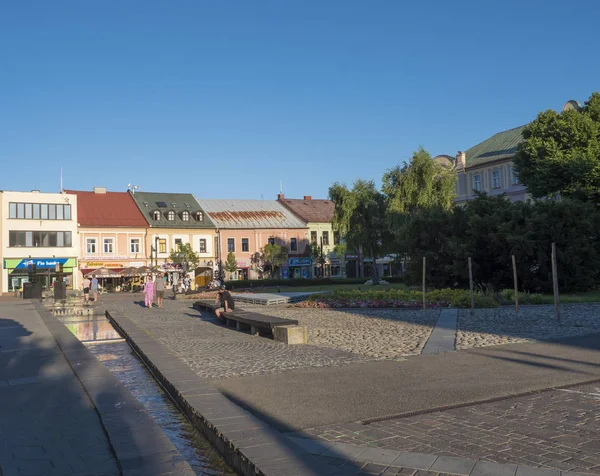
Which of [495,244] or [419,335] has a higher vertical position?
[495,244]

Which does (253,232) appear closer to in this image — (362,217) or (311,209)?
(311,209)

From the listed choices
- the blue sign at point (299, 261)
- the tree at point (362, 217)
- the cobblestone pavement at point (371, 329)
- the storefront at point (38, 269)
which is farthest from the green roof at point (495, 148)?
the storefront at point (38, 269)

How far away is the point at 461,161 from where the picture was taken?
62812 millimetres

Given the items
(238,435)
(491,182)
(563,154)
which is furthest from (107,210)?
(238,435)

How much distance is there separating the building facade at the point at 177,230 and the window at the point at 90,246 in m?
5.35

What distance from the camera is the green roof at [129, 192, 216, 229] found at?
2586 inches

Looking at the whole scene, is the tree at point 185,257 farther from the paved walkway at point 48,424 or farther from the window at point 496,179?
the paved walkway at point 48,424

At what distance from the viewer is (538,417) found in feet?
20.7

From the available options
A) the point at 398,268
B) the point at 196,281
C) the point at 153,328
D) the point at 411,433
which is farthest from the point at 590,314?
the point at 398,268

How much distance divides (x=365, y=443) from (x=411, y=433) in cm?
58

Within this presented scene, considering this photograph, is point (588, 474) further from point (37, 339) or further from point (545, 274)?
point (545, 274)

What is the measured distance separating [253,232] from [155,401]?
61064 millimetres

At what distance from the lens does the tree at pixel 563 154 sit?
123 feet

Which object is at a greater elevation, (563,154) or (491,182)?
(491,182)
